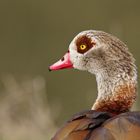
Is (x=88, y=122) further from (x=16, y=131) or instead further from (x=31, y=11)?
(x=31, y=11)

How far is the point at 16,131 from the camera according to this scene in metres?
7.70

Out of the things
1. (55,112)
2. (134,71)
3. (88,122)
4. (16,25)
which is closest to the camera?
(88,122)

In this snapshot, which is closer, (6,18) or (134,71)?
(134,71)

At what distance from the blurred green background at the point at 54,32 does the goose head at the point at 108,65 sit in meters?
4.17

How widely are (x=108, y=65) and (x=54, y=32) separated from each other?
7.62m

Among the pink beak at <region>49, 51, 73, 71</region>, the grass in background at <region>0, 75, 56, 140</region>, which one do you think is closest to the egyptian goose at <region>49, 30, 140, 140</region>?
the pink beak at <region>49, 51, 73, 71</region>

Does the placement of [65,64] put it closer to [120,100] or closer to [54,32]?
[120,100]

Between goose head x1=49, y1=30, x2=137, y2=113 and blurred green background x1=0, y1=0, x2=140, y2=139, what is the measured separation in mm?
4165

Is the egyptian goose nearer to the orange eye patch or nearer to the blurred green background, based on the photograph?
the orange eye patch

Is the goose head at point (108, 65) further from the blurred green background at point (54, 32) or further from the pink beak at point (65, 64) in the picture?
the blurred green background at point (54, 32)

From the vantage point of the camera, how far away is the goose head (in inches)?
230

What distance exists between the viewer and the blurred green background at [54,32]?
11242 millimetres

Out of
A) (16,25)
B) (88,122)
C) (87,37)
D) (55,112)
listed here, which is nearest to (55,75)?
(16,25)

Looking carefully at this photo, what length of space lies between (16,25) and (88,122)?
8.45m
